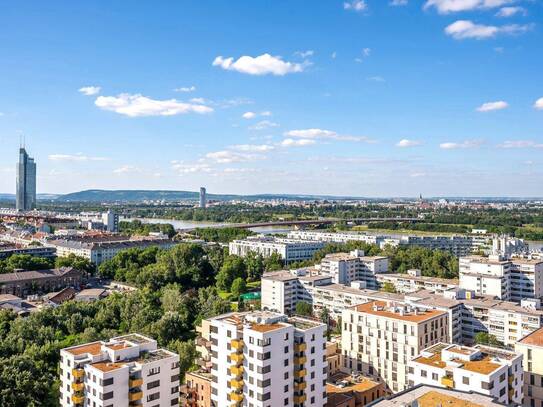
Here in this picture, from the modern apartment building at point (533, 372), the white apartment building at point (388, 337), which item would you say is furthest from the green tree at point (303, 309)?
the modern apartment building at point (533, 372)

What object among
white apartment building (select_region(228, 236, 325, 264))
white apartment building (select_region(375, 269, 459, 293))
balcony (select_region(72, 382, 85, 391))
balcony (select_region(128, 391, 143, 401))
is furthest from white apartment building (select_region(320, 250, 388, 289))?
balcony (select_region(72, 382, 85, 391))

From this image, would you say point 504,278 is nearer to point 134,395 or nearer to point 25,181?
point 134,395

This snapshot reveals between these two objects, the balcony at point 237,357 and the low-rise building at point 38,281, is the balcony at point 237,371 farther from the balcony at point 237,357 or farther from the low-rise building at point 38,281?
the low-rise building at point 38,281

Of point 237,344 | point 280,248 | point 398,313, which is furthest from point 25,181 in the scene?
point 237,344

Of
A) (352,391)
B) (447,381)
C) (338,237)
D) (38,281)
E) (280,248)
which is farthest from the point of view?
(338,237)

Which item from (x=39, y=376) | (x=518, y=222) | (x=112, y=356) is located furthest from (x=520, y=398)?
(x=518, y=222)

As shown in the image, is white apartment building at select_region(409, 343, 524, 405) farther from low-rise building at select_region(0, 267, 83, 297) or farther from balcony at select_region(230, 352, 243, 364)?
low-rise building at select_region(0, 267, 83, 297)
